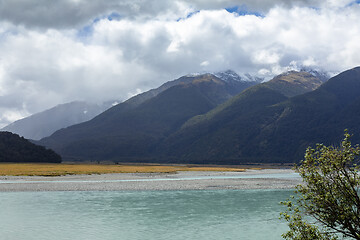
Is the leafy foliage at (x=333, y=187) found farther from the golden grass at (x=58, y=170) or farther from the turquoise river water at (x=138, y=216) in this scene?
the golden grass at (x=58, y=170)

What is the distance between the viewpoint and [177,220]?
1741 inches

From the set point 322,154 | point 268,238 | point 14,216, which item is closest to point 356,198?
point 322,154

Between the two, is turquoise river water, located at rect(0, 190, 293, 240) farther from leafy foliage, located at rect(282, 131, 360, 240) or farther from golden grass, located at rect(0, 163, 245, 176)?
golden grass, located at rect(0, 163, 245, 176)

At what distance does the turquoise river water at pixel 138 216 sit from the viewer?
36781mm

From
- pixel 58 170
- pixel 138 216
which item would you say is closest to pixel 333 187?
pixel 138 216

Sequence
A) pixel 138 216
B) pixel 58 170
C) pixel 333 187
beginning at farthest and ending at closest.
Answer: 1. pixel 58 170
2. pixel 138 216
3. pixel 333 187

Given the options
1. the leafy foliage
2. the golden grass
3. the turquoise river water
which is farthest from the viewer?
the golden grass

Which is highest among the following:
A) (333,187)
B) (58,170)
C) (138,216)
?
(333,187)

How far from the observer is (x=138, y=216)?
4700cm

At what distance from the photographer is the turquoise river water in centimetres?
3678

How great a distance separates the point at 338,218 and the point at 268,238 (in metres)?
20.6

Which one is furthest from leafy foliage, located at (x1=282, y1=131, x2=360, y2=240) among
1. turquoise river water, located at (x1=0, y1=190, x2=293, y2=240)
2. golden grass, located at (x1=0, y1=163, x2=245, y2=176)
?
golden grass, located at (x1=0, y1=163, x2=245, y2=176)

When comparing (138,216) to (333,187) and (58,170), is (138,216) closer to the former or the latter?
(333,187)

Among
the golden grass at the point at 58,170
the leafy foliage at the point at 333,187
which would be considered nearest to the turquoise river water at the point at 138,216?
the leafy foliage at the point at 333,187
